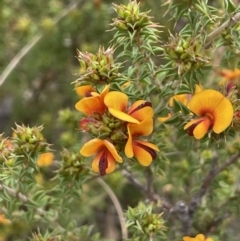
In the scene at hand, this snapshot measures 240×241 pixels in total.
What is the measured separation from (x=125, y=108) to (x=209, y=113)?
0.17 m

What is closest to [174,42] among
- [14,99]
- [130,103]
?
[130,103]

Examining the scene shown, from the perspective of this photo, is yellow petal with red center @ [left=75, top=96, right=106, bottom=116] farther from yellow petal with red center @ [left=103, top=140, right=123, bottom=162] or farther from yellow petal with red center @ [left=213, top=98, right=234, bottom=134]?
yellow petal with red center @ [left=213, top=98, right=234, bottom=134]

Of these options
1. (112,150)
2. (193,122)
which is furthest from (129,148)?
(193,122)

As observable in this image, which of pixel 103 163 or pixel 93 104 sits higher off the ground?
pixel 93 104

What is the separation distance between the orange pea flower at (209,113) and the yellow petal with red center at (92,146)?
0.18m

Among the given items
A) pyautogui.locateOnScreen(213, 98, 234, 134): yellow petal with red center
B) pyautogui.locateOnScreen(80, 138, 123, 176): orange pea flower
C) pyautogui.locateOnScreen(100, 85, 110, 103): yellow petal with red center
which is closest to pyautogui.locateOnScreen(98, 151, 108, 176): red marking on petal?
pyautogui.locateOnScreen(80, 138, 123, 176): orange pea flower

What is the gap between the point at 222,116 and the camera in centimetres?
102

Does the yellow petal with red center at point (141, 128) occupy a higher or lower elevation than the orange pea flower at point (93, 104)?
lower

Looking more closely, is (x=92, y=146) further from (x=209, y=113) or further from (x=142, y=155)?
(x=209, y=113)

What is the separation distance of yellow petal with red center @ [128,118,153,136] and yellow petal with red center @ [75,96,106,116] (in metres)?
0.07

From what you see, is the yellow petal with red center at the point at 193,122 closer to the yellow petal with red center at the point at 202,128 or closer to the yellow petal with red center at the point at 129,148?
the yellow petal with red center at the point at 202,128

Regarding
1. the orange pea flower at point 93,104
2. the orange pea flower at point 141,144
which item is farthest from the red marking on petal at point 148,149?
the orange pea flower at point 93,104

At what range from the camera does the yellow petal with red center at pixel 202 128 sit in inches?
39.8

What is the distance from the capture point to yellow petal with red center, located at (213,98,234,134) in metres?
1.01
